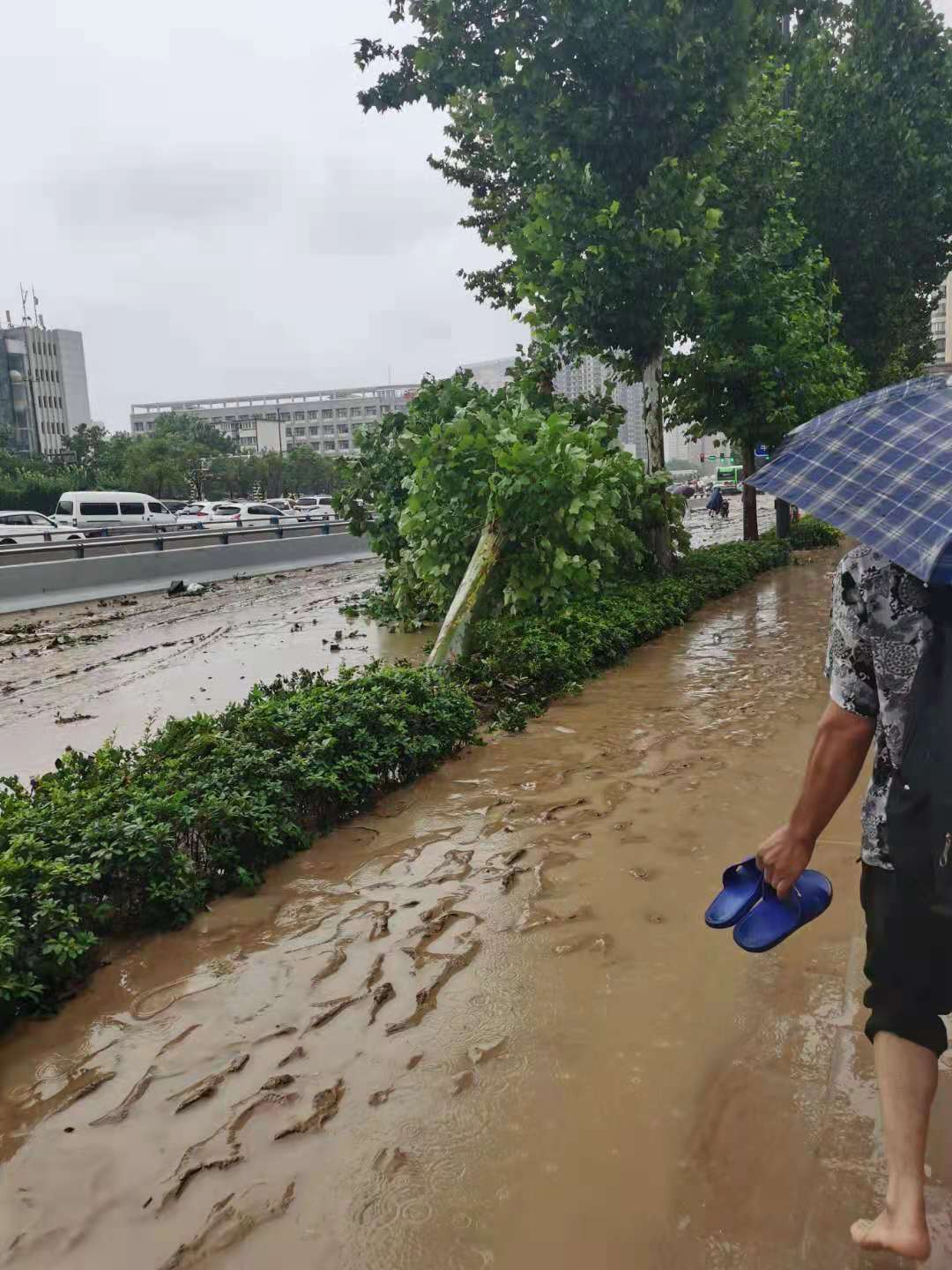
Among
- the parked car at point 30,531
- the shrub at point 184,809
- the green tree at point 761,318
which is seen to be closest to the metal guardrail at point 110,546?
the parked car at point 30,531

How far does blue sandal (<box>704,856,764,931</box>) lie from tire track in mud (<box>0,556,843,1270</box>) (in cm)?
101

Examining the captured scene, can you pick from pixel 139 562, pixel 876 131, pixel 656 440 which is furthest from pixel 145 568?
pixel 876 131

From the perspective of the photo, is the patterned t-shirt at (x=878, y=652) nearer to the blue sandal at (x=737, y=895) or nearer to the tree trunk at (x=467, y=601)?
the blue sandal at (x=737, y=895)

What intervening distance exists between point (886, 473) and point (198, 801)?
11.8 ft

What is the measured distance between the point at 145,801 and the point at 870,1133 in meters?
3.15

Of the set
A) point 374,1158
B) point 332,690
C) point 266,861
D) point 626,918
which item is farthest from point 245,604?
point 374,1158

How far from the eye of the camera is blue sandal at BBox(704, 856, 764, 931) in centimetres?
240

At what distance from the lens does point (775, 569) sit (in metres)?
18.9

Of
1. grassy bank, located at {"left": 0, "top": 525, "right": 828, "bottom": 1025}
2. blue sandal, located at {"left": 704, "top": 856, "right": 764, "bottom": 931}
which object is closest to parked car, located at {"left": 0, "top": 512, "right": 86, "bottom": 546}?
grassy bank, located at {"left": 0, "top": 525, "right": 828, "bottom": 1025}

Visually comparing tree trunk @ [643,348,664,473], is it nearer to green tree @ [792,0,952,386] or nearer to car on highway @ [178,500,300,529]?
green tree @ [792,0,952,386]

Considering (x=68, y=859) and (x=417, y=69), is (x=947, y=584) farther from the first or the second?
(x=417, y=69)

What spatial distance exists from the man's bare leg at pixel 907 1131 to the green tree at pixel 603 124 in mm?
11776

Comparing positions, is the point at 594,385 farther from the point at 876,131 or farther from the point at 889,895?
the point at 889,895

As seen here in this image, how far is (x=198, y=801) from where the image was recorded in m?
4.72
